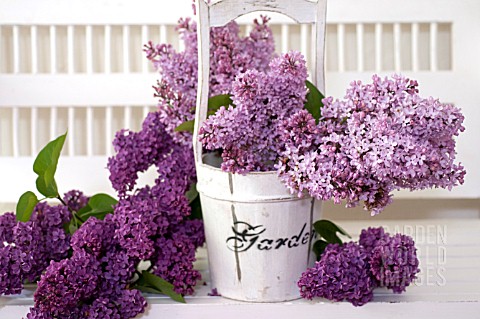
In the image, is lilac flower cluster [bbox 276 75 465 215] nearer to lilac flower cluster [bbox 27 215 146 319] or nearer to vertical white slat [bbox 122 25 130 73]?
lilac flower cluster [bbox 27 215 146 319]

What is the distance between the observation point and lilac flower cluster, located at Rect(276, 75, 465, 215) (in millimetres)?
966

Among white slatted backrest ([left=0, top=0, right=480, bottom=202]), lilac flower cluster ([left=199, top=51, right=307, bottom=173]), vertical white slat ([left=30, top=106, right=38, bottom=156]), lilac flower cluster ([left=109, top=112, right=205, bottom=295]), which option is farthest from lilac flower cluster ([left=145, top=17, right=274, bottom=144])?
vertical white slat ([left=30, top=106, right=38, bottom=156])

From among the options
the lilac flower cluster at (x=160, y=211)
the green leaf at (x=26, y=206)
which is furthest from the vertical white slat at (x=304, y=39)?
the green leaf at (x=26, y=206)

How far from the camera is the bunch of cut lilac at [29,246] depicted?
43.3 inches

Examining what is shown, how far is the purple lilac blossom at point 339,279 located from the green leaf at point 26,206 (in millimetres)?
402

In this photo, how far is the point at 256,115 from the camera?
1040 mm

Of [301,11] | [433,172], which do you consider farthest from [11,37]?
[433,172]

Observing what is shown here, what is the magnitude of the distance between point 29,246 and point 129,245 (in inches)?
6.1

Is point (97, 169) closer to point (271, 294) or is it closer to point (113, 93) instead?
point (113, 93)

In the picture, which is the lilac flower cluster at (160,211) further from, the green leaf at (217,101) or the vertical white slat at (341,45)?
the vertical white slat at (341,45)

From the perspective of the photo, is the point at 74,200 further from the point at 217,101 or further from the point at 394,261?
the point at 394,261

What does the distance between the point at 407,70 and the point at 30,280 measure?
93 cm

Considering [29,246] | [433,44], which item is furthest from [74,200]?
[433,44]

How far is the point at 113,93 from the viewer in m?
1.59
